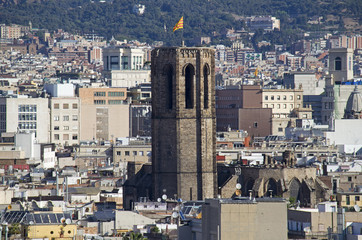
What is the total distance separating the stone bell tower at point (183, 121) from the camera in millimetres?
105312

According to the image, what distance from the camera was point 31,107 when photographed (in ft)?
622

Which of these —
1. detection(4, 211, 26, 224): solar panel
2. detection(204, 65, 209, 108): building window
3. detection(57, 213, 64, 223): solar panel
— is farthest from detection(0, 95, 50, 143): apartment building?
detection(57, 213, 64, 223): solar panel

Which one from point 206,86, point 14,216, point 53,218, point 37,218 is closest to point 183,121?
point 206,86

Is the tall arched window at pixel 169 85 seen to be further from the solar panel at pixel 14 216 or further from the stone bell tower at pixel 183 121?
the solar panel at pixel 14 216

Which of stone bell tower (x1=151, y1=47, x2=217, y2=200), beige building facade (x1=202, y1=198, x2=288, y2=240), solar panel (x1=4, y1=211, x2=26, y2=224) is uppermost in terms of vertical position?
stone bell tower (x1=151, y1=47, x2=217, y2=200)

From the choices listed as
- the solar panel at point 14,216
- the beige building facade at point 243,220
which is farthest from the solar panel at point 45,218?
the beige building facade at point 243,220

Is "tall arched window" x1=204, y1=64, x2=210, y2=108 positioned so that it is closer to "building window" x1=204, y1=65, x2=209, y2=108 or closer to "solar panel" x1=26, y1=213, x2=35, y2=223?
"building window" x1=204, y1=65, x2=209, y2=108

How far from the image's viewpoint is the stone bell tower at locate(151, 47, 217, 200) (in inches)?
4146

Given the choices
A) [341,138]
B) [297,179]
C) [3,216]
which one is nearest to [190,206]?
[3,216]

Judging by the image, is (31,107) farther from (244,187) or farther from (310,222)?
(310,222)

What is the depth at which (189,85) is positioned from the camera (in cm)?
10594

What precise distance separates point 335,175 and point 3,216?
4258cm

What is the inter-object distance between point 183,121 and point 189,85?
2.13 metres

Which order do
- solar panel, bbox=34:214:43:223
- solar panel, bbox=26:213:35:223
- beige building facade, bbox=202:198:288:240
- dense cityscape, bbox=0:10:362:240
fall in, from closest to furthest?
beige building facade, bbox=202:198:288:240
dense cityscape, bbox=0:10:362:240
solar panel, bbox=34:214:43:223
solar panel, bbox=26:213:35:223
